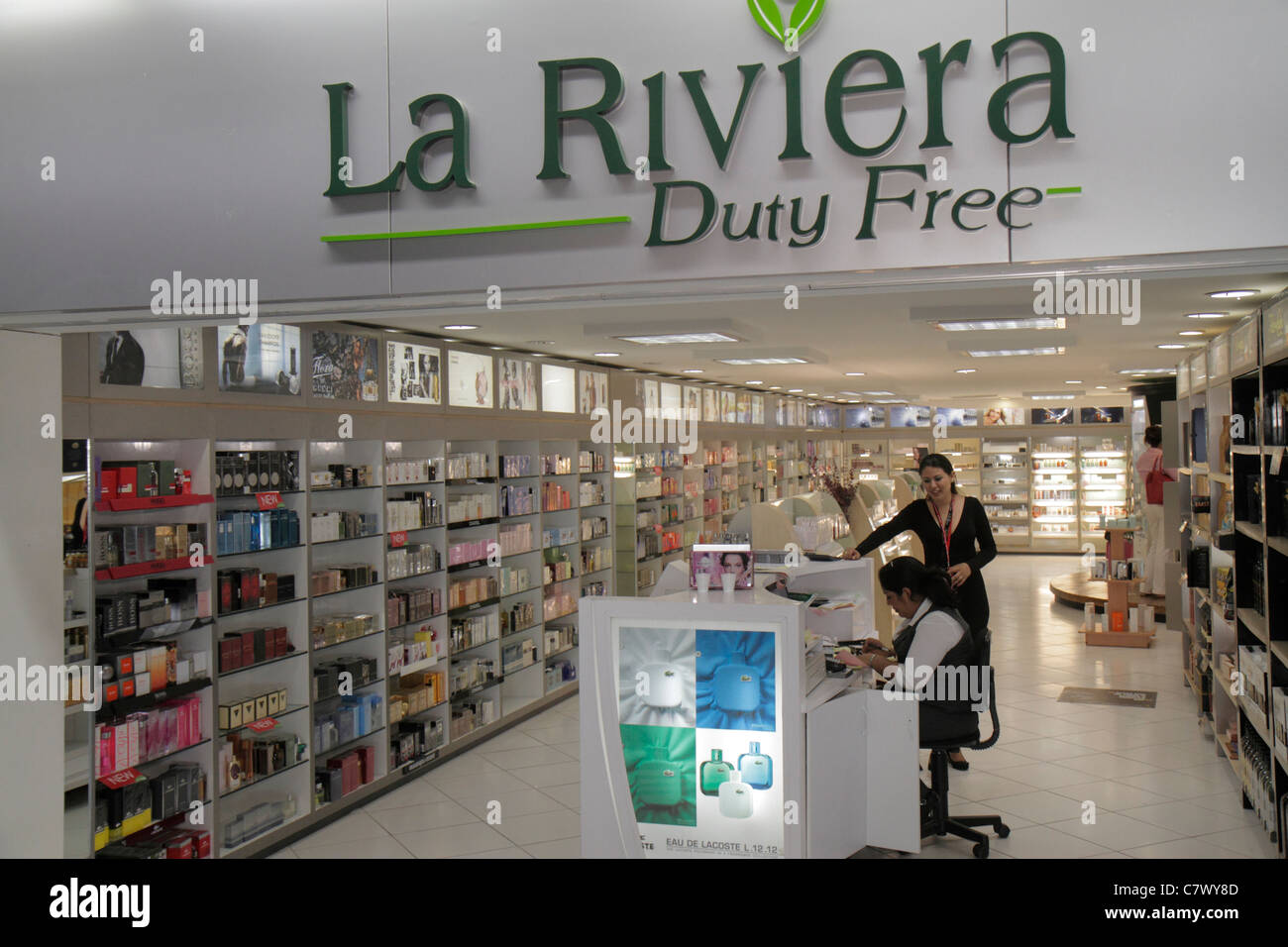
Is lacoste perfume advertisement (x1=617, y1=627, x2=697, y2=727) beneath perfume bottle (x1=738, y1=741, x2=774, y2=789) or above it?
above

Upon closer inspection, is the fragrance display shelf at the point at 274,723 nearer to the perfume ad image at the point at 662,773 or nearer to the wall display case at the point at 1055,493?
the perfume ad image at the point at 662,773

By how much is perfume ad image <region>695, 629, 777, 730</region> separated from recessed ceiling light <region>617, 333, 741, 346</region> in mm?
2775

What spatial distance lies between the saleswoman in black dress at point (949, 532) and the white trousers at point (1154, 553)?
6697 millimetres

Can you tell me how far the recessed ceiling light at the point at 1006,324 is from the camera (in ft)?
17.8

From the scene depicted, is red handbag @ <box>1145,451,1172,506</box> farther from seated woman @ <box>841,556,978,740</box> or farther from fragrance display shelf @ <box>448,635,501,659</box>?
fragrance display shelf @ <box>448,635,501,659</box>

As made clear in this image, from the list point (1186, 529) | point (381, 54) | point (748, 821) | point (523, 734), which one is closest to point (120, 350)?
point (381, 54)

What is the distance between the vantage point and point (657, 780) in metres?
3.79

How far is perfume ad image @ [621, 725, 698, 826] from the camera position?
3.76 metres

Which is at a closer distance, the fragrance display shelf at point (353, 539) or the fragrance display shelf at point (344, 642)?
the fragrance display shelf at point (344, 642)

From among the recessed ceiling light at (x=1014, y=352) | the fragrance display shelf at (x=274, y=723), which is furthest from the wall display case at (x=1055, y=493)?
the fragrance display shelf at (x=274, y=723)

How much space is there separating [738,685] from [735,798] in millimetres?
441

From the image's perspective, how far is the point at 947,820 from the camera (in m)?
4.88

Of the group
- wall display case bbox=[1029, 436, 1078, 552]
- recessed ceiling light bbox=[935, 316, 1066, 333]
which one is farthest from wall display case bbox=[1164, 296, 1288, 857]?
wall display case bbox=[1029, 436, 1078, 552]

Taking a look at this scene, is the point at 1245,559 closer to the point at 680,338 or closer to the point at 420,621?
the point at 680,338
